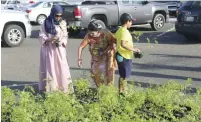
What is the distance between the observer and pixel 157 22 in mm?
19484

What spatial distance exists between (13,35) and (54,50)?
7.49 metres

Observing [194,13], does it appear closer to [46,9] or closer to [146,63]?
[146,63]

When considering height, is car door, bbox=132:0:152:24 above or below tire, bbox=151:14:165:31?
above

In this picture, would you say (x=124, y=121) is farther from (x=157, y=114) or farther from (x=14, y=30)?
(x=14, y=30)

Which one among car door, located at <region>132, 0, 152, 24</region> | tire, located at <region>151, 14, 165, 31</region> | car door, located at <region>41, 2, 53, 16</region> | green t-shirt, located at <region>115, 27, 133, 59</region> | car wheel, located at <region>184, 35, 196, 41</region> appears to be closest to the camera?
green t-shirt, located at <region>115, 27, 133, 59</region>

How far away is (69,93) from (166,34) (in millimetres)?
13505

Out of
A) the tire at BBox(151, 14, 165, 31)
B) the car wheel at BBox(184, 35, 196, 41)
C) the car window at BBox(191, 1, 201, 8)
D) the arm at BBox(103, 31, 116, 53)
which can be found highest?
the car window at BBox(191, 1, 201, 8)

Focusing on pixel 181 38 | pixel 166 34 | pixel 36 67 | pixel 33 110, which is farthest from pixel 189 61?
pixel 33 110

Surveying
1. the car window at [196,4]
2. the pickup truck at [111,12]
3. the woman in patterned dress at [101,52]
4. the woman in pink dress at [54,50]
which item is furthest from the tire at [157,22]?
the woman in patterned dress at [101,52]

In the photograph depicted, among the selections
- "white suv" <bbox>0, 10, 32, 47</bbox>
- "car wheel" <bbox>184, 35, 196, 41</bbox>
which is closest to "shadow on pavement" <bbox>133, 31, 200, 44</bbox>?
"car wheel" <bbox>184, 35, 196, 41</bbox>

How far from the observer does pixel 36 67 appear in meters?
10.4

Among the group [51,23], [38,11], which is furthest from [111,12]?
[51,23]

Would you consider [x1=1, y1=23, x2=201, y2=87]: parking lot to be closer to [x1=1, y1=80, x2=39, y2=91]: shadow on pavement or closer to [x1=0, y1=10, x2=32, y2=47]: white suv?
[x1=1, y1=80, x2=39, y2=91]: shadow on pavement

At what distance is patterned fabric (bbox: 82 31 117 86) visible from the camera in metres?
6.41
